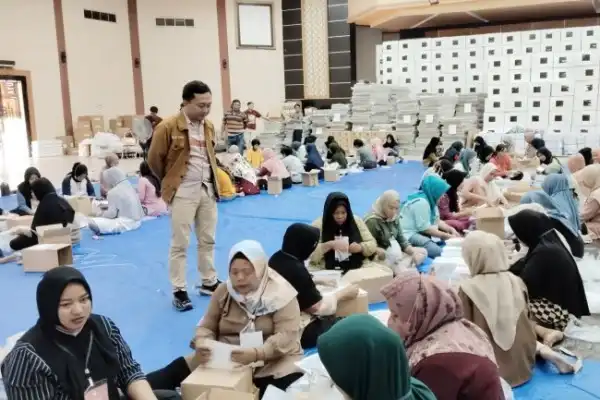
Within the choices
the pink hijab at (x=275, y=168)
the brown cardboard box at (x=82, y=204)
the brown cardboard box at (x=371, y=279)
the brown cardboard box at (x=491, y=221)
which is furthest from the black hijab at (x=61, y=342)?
the pink hijab at (x=275, y=168)

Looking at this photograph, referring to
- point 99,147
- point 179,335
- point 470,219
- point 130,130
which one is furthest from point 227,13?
point 179,335

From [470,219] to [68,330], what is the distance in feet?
15.1

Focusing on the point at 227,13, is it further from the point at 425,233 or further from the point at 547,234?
the point at 547,234

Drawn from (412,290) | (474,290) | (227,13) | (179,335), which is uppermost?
(227,13)

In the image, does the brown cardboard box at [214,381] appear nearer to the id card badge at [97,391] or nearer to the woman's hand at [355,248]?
the id card badge at [97,391]

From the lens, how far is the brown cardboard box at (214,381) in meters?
2.41

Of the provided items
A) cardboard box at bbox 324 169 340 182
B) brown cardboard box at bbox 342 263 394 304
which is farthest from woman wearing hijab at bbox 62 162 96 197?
brown cardboard box at bbox 342 263 394 304

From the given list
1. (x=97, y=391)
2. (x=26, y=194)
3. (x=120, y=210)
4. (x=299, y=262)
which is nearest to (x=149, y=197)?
(x=120, y=210)

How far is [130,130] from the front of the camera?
1520 centimetres

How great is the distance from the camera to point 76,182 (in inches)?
290

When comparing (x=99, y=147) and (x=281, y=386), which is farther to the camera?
(x=99, y=147)

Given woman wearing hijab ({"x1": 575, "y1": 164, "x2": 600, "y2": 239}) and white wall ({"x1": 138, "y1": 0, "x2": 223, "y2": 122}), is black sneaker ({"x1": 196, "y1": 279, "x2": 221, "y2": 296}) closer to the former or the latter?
woman wearing hijab ({"x1": 575, "y1": 164, "x2": 600, "y2": 239})

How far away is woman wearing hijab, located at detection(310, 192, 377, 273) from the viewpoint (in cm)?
417

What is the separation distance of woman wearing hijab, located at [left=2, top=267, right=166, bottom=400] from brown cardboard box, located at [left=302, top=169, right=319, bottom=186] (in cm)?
731
